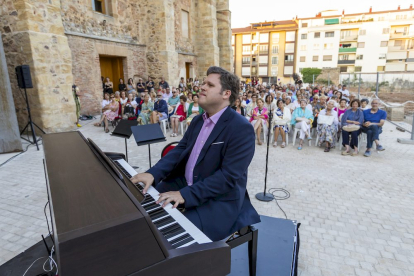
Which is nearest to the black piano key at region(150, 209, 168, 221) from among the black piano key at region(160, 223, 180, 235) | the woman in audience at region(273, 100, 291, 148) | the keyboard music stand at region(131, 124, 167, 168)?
the black piano key at region(160, 223, 180, 235)

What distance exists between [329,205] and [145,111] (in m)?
6.58

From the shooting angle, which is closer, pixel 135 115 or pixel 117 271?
pixel 117 271

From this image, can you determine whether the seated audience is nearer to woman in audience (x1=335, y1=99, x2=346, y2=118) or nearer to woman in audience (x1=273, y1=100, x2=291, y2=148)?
woman in audience (x1=273, y1=100, x2=291, y2=148)

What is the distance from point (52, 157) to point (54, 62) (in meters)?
6.96

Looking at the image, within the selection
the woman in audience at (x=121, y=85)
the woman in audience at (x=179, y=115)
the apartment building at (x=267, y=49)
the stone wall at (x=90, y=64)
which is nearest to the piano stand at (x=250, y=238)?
the woman in audience at (x=179, y=115)

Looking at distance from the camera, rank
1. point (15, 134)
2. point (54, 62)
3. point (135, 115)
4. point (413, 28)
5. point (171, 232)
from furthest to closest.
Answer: point (413, 28), point (135, 115), point (54, 62), point (15, 134), point (171, 232)

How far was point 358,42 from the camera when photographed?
45.8 meters

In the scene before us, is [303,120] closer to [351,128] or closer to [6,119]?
[351,128]

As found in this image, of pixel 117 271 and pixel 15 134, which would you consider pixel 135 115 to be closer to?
pixel 15 134

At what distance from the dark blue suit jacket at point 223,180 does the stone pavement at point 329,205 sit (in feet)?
3.65

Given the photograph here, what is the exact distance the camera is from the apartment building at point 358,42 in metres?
45.4

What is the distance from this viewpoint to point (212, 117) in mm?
2000

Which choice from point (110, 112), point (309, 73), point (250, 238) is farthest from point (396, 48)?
point (250, 238)

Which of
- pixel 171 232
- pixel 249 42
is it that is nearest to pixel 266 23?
pixel 249 42
